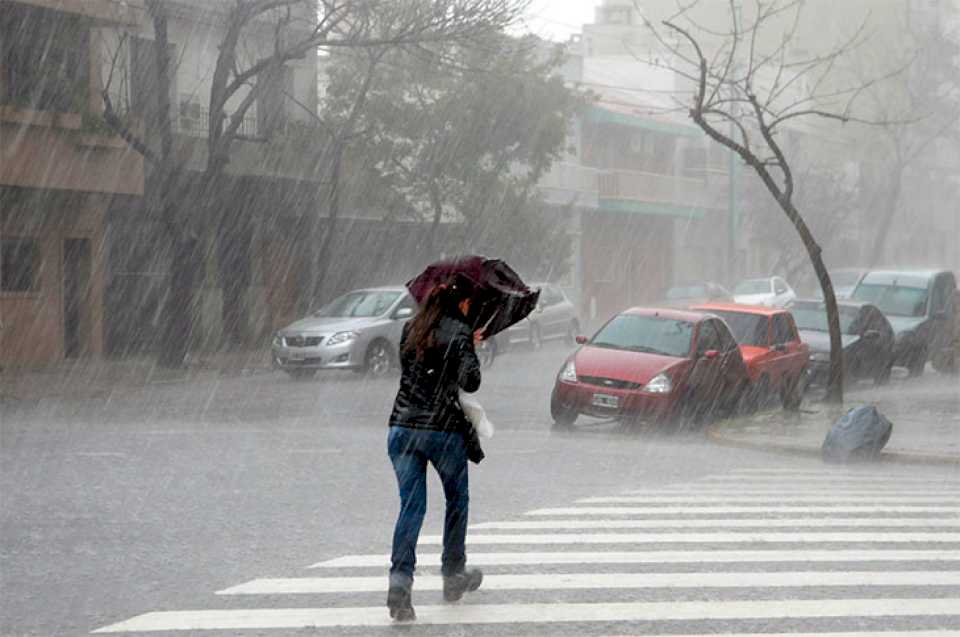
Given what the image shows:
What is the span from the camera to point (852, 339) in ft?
89.1

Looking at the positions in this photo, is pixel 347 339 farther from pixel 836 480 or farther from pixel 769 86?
pixel 769 86

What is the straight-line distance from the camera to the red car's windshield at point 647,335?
1989 cm

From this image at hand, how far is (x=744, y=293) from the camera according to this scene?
4866 cm

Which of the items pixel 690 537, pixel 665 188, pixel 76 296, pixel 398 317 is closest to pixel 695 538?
pixel 690 537

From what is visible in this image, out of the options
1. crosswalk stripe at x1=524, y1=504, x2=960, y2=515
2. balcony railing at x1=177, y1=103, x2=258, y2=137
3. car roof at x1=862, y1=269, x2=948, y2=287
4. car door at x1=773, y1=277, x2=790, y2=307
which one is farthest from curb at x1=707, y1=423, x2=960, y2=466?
car door at x1=773, y1=277, x2=790, y2=307

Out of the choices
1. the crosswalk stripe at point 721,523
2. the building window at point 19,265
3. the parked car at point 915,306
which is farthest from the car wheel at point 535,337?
the crosswalk stripe at point 721,523

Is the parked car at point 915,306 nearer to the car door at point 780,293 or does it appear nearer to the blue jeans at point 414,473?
the car door at point 780,293

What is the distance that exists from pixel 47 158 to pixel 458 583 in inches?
873

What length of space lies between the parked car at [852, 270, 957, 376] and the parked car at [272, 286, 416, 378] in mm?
9299

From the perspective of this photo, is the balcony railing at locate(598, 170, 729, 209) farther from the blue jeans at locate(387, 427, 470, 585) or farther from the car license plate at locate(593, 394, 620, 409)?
the blue jeans at locate(387, 427, 470, 585)

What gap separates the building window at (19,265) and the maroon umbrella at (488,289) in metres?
22.7

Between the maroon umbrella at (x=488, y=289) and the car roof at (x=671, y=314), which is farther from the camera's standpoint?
the car roof at (x=671, y=314)

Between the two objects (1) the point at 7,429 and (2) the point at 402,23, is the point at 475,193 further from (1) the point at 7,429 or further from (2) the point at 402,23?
(1) the point at 7,429

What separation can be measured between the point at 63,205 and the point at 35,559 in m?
21.4
